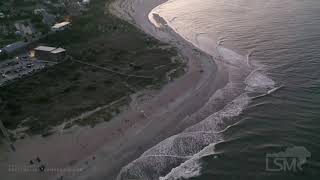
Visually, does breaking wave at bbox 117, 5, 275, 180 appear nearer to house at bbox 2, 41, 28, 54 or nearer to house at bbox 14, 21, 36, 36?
house at bbox 2, 41, 28, 54

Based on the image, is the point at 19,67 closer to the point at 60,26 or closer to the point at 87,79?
the point at 87,79

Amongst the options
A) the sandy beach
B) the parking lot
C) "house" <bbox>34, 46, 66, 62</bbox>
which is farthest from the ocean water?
the parking lot

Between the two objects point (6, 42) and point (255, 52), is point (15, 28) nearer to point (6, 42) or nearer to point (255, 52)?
point (6, 42)

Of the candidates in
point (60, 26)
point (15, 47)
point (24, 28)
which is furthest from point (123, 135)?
point (24, 28)

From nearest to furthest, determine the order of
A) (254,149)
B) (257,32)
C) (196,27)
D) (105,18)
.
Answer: (254,149)
(257,32)
(196,27)
(105,18)

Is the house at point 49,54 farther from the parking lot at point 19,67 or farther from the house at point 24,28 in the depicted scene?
the house at point 24,28

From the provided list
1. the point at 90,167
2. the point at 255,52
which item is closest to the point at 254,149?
the point at 90,167

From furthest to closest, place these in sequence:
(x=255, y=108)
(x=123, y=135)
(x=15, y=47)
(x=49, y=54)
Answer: (x=15, y=47)
(x=49, y=54)
(x=255, y=108)
(x=123, y=135)
